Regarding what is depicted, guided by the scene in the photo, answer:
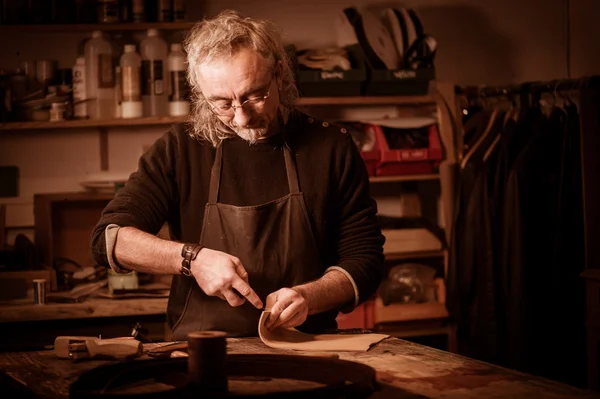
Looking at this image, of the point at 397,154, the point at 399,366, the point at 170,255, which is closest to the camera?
the point at 399,366

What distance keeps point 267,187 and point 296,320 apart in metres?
0.47

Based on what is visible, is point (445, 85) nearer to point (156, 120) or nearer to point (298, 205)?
point (156, 120)

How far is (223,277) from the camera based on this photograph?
2.36m

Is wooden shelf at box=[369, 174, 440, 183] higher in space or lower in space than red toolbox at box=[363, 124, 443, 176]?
lower

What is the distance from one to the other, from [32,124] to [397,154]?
5.81 feet

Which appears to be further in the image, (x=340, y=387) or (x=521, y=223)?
(x=521, y=223)

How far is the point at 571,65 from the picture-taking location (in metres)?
5.48

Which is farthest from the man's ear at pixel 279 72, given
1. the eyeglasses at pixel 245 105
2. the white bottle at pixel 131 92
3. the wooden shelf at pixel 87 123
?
the white bottle at pixel 131 92

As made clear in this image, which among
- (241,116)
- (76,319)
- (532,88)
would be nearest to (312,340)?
(241,116)

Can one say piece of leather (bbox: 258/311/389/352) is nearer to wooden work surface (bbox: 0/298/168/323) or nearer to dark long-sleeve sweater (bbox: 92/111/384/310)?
dark long-sleeve sweater (bbox: 92/111/384/310)

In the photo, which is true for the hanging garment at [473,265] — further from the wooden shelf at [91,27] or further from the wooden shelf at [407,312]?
the wooden shelf at [91,27]

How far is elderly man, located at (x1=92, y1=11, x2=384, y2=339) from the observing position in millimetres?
2555

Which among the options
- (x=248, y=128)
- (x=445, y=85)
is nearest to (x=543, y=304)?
(x=445, y=85)

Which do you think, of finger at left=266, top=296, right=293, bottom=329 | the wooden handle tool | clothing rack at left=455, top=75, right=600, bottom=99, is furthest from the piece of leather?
clothing rack at left=455, top=75, right=600, bottom=99
